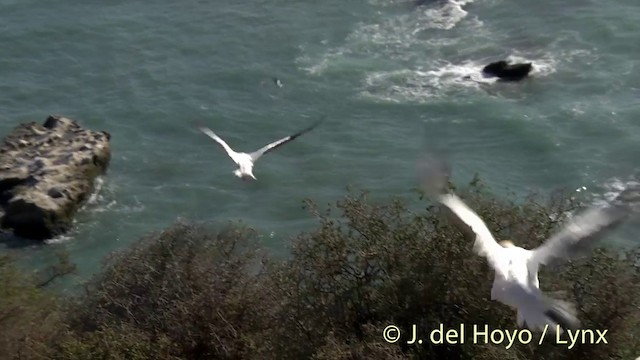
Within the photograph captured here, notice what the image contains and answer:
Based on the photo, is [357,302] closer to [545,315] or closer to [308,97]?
[545,315]

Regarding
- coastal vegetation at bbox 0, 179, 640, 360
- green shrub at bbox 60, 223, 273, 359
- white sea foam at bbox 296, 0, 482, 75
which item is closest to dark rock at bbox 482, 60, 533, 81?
white sea foam at bbox 296, 0, 482, 75

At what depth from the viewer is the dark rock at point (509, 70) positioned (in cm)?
5838

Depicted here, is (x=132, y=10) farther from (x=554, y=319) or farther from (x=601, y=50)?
(x=554, y=319)

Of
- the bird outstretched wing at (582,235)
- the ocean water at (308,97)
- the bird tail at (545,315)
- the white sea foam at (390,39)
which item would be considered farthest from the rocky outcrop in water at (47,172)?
the bird tail at (545,315)

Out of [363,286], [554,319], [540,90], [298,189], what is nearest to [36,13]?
[298,189]

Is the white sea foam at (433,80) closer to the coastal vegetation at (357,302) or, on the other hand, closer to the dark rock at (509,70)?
the dark rock at (509,70)

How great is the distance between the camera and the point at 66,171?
4888 centimetres

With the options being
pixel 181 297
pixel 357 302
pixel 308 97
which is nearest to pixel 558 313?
pixel 357 302

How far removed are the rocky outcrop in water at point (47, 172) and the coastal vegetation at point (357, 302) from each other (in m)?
18.2

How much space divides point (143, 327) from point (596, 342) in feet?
38.6

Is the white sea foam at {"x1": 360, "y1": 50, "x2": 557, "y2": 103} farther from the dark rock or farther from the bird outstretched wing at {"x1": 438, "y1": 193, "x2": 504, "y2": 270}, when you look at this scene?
the bird outstretched wing at {"x1": 438, "y1": 193, "x2": 504, "y2": 270}

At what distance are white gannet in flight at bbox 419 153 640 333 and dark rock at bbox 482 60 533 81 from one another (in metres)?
38.7

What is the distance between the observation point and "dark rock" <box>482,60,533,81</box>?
5838 cm

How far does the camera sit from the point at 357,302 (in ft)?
74.2
